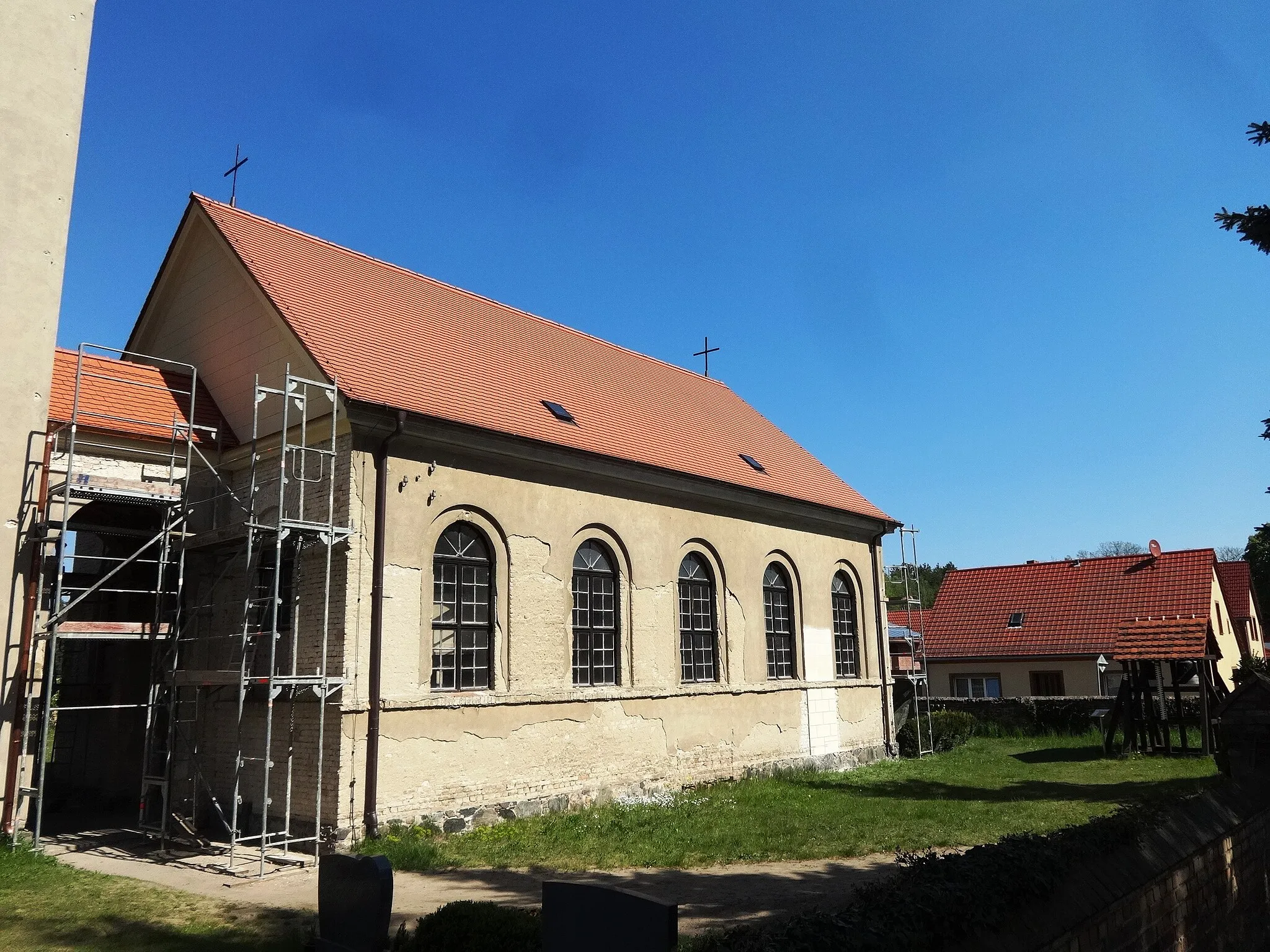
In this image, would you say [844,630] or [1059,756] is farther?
[844,630]

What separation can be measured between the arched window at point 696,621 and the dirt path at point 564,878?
725 centimetres

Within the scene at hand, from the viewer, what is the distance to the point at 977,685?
33.8 metres

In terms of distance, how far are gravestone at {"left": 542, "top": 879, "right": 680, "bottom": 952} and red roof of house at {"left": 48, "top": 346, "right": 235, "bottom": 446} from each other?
456 inches

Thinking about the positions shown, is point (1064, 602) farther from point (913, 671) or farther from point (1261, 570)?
point (1261, 570)

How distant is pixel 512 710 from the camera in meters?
14.7

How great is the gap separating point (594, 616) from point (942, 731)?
13.1m

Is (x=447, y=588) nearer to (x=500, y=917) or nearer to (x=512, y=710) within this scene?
(x=512, y=710)

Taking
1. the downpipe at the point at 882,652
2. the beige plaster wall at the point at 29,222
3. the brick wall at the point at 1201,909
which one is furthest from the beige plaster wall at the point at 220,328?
the downpipe at the point at 882,652

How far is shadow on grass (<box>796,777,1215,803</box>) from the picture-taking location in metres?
15.7

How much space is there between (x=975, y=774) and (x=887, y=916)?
16.3m

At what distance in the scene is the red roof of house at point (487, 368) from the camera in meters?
15.0

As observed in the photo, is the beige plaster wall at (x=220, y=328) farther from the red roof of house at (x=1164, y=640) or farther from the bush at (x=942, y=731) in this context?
the red roof of house at (x=1164, y=640)

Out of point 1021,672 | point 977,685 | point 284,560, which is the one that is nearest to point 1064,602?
point 1021,672

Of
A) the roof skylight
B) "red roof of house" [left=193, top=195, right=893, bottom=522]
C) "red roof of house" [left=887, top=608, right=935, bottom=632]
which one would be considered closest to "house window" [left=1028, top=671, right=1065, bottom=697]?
"red roof of house" [left=887, top=608, right=935, bottom=632]
